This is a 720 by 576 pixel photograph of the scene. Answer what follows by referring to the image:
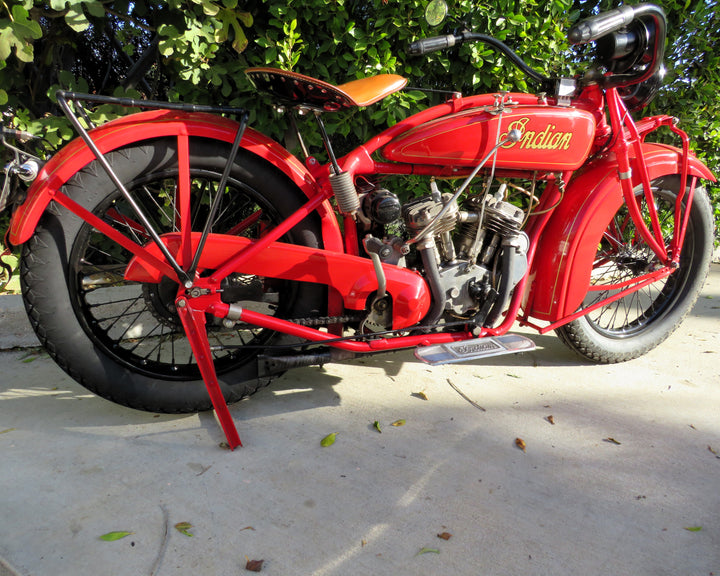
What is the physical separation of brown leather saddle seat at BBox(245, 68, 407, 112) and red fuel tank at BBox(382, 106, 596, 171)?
0.72 feet

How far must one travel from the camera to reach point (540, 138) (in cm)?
215

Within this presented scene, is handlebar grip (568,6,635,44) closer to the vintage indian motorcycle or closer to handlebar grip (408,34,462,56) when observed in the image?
the vintage indian motorcycle

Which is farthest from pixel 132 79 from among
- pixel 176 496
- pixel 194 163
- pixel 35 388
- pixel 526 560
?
pixel 526 560

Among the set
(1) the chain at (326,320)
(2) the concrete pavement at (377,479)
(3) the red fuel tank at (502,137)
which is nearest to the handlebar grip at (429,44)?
(3) the red fuel tank at (502,137)

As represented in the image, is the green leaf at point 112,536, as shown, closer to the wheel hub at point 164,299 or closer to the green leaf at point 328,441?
the green leaf at point 328,441

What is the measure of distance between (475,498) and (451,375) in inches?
38.3

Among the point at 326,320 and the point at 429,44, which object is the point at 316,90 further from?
the point at 326,320

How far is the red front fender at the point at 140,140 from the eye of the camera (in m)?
1.78

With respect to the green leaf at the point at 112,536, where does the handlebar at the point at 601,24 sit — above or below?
above

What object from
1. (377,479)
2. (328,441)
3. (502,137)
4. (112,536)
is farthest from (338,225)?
(112,536)

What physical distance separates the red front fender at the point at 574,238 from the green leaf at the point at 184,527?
1.77 m

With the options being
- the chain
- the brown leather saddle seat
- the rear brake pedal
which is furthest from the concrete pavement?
the brown leather saddle seat

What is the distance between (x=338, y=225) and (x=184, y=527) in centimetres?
126

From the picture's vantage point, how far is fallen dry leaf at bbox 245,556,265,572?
139 centimetres
